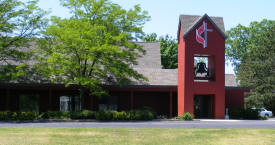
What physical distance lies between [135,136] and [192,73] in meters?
14.0

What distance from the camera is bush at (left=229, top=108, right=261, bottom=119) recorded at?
32219mm

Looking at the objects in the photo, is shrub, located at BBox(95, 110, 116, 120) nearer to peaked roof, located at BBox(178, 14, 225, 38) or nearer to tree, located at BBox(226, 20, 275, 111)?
peaked roof, located at BBox(178, 14, 225, 38)

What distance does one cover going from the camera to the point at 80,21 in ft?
92.6

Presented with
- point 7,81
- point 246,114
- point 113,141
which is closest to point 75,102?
point 7,81

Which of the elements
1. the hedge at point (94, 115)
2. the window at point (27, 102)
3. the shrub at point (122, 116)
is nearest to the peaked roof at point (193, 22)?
the hedge at point (94, 115)

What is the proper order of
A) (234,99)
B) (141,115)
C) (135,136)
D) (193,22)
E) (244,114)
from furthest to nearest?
(234,99)
(244,114)
(193,22)
(141,115)
(135,136)

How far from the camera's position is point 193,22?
1276 inches

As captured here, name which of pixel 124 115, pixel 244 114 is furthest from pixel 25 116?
pixel 244 114

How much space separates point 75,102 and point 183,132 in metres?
15.8

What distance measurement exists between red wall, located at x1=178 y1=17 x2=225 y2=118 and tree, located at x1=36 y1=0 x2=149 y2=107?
161 inches

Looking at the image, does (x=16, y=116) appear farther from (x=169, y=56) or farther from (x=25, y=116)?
(x=169, y=56)

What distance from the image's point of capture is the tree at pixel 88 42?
28.1 metres

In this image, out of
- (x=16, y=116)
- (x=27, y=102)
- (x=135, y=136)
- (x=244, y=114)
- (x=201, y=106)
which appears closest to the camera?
(x=135, y=136)

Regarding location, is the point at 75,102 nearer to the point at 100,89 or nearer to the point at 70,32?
the point at 100,89
